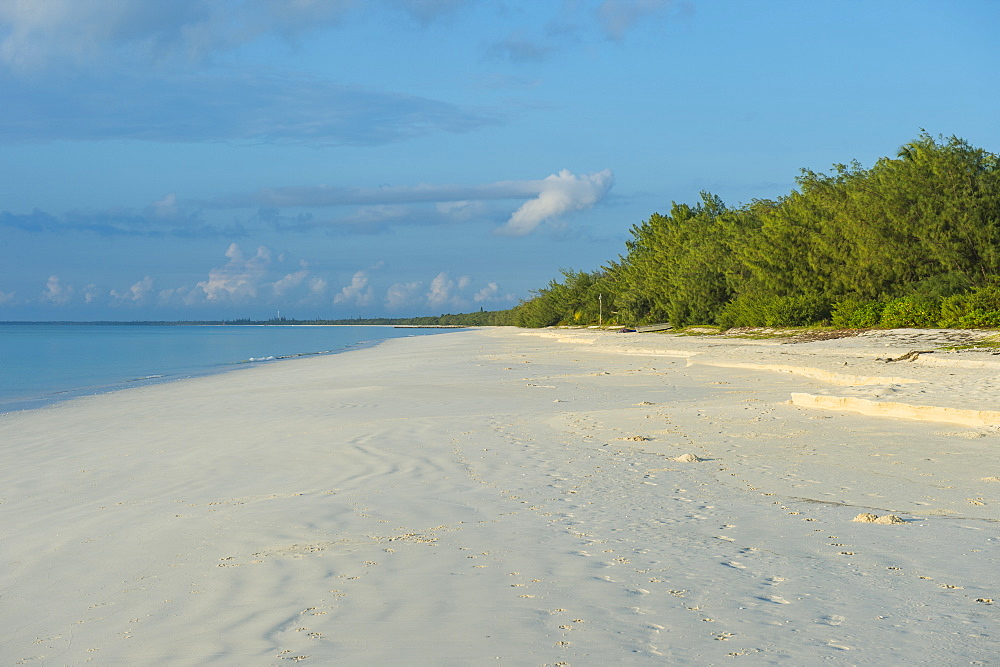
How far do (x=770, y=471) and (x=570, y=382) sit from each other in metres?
11.9

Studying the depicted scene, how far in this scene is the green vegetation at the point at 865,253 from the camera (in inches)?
1195

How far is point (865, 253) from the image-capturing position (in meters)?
35.4

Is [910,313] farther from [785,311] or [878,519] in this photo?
[878,519]

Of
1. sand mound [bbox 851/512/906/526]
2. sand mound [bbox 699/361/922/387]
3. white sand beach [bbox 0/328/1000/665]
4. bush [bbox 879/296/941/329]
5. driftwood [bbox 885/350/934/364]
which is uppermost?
bush [bbox 879/296/941/329]

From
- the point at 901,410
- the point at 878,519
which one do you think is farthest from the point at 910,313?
the point at 878,519

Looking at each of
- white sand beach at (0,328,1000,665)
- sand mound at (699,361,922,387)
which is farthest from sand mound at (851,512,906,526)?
sand mound at (699,361,922,387)

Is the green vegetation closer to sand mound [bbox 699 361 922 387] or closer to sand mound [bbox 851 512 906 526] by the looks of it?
sand mound [bbox 699 361 922 387]

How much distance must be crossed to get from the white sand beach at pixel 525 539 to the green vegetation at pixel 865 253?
20627 mm

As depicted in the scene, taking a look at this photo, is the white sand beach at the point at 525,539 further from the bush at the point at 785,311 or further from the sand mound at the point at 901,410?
the bush at the point at 785,311

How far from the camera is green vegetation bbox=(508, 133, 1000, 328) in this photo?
30.4m

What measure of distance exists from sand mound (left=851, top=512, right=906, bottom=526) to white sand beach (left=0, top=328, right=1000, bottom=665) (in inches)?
2.1

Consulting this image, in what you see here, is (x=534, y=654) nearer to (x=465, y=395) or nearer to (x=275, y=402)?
(x=465, y=395)

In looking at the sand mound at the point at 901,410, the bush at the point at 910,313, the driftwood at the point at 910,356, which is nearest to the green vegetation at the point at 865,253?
the bush at the point at 910,313

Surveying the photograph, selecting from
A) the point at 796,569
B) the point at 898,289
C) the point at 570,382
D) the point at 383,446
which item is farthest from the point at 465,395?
the point at 898,289
